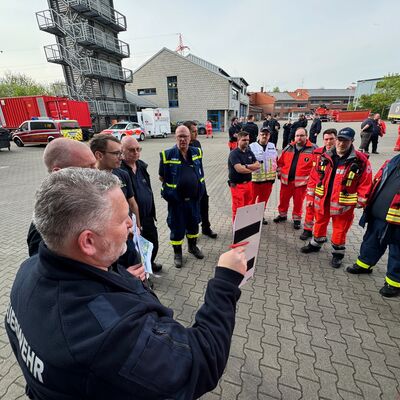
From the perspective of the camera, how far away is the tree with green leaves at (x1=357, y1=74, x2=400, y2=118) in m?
45.6

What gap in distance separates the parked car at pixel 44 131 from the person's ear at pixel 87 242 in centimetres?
1879

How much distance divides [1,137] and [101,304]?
64.1 feet

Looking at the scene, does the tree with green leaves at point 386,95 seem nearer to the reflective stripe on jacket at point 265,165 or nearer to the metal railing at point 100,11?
the metal railing at point 100,11

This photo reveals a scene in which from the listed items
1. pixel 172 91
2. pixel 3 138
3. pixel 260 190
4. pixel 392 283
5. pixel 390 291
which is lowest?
pixel 390 291

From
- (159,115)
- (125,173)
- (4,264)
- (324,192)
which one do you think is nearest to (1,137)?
(159,115)

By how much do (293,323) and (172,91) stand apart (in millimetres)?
31786

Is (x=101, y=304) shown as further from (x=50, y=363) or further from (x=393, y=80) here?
(x=393, y=80)

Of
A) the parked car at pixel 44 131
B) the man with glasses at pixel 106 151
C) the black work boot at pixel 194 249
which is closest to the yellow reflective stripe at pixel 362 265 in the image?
the black work boot at pixel 194 249

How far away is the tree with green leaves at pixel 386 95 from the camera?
150 feet

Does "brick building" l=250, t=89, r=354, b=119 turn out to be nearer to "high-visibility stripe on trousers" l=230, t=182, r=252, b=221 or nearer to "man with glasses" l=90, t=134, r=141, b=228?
"high-visibility stripe on trousers" l=230, t=182, r=252, b=221

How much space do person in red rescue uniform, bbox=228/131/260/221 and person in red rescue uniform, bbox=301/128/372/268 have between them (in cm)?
107

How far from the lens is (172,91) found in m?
30.2

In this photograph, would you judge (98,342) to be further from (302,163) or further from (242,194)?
(302,163)

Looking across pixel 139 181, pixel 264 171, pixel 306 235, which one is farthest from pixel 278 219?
pixel 139 181
